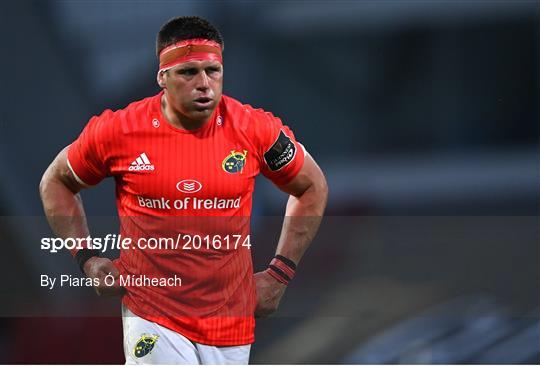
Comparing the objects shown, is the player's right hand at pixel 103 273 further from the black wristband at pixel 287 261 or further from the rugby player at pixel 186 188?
the black wristband at pixel 287 261

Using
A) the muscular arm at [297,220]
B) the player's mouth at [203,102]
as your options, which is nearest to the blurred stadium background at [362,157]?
the muscular arm at [297,220]

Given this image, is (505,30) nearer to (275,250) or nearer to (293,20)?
(293,20)

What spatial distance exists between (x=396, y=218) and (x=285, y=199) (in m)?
0.69

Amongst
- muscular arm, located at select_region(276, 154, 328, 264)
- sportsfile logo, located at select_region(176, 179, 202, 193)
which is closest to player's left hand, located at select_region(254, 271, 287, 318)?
muscular arm, located at select_region(276, 154, 328, 264)

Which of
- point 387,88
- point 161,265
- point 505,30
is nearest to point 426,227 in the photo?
point 387,88

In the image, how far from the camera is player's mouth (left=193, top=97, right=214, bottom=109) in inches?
160

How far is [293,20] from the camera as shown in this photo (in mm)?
5043

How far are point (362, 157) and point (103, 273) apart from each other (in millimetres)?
1545

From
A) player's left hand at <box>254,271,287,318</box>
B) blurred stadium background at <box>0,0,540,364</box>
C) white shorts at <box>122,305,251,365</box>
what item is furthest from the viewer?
blurred stadium background at <box>0,0,540,364</box>

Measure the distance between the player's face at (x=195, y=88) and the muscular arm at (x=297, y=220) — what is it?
0.57 metres

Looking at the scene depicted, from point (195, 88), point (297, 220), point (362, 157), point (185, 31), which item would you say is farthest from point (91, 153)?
point (362, 157)

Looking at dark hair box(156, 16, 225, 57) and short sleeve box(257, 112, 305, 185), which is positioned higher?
dark hair box(156, 16, 225, 57)

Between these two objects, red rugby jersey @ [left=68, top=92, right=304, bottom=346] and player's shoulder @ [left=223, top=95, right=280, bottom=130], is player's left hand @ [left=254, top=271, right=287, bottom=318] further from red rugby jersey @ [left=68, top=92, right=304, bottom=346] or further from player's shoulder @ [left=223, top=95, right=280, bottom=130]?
player's shoulder @ [left=223, top=95, right=280, bottom=130]

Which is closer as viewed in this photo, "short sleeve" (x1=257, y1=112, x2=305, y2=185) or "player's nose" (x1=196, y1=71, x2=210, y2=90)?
"player's nose" (x1=196, y1=71, x2=210, y2=90)
